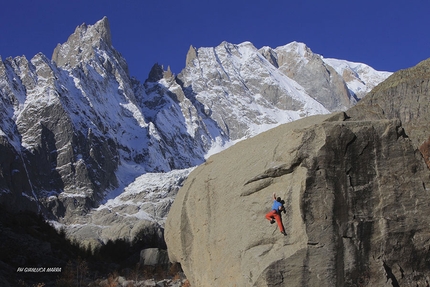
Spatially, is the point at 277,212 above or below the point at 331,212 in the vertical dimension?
above

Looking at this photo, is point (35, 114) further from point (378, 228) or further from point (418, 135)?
point (378, 228)

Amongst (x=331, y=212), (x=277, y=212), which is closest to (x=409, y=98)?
(x=331, y=212)

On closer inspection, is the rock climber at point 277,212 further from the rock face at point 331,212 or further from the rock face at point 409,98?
the rock face at point 409,98

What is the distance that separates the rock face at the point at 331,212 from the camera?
11.9m

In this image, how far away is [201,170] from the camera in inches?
628

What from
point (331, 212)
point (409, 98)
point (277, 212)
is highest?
point (409, 98)

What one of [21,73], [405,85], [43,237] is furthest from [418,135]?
[21,73]

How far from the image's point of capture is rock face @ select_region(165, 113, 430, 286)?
1192 cm

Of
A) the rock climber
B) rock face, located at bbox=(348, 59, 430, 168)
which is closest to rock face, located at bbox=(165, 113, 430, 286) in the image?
the rock climber

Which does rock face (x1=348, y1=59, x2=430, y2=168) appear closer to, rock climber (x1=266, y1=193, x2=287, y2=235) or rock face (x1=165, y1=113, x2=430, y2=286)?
rock face (x1=165, y1=113, x2=430, y2=286)

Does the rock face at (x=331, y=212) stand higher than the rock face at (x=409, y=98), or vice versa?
the rock face at (x=409, y=98)

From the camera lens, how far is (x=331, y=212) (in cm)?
1205

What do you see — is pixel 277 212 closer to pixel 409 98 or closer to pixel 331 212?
pixel 331 212

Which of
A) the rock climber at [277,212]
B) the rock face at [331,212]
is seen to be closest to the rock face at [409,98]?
the rock face at [331,212]
